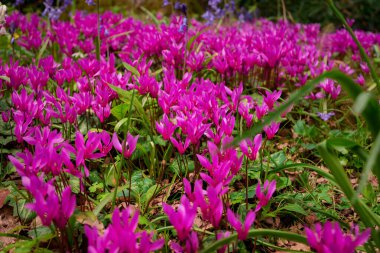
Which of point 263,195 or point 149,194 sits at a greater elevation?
point 263,195

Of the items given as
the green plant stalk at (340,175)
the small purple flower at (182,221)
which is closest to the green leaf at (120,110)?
the small purple flower at (182,221)

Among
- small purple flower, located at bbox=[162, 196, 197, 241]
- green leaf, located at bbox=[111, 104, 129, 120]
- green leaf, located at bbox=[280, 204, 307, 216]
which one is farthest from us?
green leaf, located at bbox=[111, 104, 129, 120]

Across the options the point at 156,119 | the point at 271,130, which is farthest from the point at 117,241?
the point at 156,119

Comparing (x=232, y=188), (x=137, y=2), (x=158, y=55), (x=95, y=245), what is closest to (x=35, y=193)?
(x=95, y=245)

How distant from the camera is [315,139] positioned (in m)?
2.84

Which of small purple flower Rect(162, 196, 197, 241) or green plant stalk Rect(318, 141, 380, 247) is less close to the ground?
green plant stalk Rect(318, 141, 380, 247)

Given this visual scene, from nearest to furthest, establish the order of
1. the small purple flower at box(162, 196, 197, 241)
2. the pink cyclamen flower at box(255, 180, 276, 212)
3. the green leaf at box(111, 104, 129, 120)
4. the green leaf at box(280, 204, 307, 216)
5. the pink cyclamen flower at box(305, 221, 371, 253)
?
the pink cyclamen flower at box(305, 221, 371, 253) < the small purple flower at box(162, 196, 197, 241) < the pink cyclamen flower at box(255, 180, 276, 212) < the green leaf at box(280, 204, 307, 216) < the green leaf at box(111, 104, 129, 120)

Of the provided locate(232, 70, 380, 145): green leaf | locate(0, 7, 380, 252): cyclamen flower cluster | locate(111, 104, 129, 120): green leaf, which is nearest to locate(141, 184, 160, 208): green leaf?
locate(0, 7, 380, 252): cyclamen flower cluster

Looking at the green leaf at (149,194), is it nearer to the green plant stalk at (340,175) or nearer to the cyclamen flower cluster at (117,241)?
the cyclamen flower cluster at (117,241)

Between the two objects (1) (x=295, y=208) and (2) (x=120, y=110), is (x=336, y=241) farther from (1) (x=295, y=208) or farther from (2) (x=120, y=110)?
(2) (x=120, y=110)

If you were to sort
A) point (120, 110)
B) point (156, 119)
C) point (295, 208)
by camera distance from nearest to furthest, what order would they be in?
point (295, 208)
point (120, 110)
point (156, 119)

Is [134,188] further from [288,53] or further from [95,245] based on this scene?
[288,53]

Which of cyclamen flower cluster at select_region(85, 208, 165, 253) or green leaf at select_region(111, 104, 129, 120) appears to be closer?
cyclamen flower cluster at select_region(85, 208, 165, 253)

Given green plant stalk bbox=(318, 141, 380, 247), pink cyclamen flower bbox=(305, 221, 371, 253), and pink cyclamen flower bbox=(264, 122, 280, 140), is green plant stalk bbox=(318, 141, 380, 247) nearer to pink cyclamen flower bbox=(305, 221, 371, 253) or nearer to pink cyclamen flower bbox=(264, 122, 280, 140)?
pink cyclamen flower bbox=(305, 221, 371, 253)
